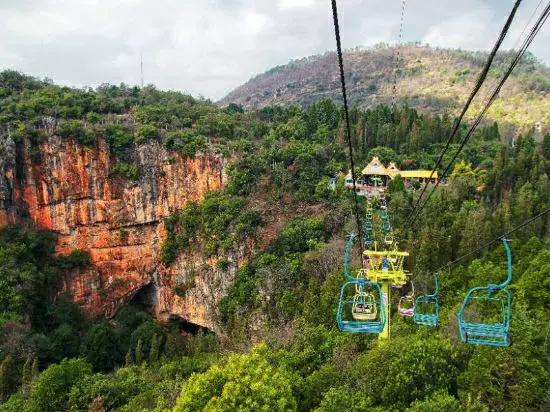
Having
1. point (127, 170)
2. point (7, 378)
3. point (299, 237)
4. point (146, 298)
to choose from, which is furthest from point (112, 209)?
point (299, 237)

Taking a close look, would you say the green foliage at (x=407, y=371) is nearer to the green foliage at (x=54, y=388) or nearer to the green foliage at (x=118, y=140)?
the green foliage at (x=54, y=388)

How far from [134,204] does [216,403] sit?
2506 centimetres

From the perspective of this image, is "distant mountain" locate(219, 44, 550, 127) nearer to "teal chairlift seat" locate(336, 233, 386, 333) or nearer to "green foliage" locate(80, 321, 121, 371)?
"green foliage" locate(80, 321, 121, 371)

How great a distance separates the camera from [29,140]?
33.8m

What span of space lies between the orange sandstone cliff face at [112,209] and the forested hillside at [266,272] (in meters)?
0.33

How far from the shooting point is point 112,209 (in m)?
35.5

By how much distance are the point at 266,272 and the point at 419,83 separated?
79704 mm

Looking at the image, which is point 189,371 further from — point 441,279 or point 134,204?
point 134,204

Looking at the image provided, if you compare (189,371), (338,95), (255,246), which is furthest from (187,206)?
(338,95)

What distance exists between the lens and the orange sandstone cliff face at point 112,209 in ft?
111

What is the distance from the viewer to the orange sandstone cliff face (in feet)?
111

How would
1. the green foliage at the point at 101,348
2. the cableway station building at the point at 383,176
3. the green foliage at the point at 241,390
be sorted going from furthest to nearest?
the cableway station building at the point at 383,176 < the green foliage at the point at 101,348 < the green foliage at the point at 241,390

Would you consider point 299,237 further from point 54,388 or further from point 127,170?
point 127,170

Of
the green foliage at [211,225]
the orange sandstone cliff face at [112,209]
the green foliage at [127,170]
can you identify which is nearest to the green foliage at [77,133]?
the orange sandstone cliff face at [112,209]
